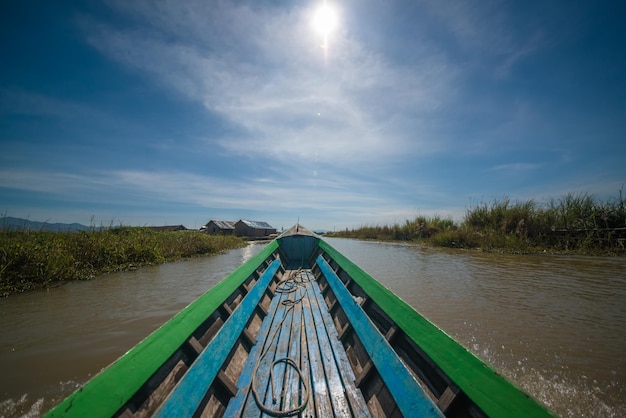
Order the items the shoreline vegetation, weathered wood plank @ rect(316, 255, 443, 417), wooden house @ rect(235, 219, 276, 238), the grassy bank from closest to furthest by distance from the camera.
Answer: weathered wood plank @ rect(316, 255, 443, 417), the grassy bank, the shoreline vegetation, wooden house @ rect(235, 219, 276, 238)

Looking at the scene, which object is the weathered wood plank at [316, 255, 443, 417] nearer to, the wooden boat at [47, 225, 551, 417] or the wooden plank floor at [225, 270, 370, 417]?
the wooden boat at [47, 225, 551, 417]

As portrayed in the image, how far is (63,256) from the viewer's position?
6.39 metres

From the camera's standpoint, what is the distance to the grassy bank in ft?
17.6

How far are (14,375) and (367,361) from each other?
3.77 m

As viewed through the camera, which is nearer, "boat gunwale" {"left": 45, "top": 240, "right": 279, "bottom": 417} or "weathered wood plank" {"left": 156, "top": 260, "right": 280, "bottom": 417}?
"boat gunwale" {"left": 45, "top": 240, "right": 279, "bottom": 417}

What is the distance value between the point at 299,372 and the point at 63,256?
7976mm

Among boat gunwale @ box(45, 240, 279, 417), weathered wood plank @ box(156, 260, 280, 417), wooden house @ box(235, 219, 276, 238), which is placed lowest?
weathered wood plank @ box(156, 260, 280, 417)

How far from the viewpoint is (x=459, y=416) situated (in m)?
1.30

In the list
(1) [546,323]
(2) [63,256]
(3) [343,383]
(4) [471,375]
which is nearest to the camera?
(4) [471,375]

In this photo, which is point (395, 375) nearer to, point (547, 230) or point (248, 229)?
point (547, 230)

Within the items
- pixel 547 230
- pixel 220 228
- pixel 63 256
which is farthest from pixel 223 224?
pixel 547 230

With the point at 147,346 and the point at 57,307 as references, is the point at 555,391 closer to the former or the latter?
the point at 147,346

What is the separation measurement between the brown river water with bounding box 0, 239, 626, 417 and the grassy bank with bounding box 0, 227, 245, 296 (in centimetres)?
51

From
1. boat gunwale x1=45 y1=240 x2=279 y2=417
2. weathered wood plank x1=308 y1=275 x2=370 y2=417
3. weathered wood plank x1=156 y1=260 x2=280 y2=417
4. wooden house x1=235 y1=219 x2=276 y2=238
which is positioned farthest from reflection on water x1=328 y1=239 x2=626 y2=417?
wooden house x1=235 y1=219 x2=276 y2=238
